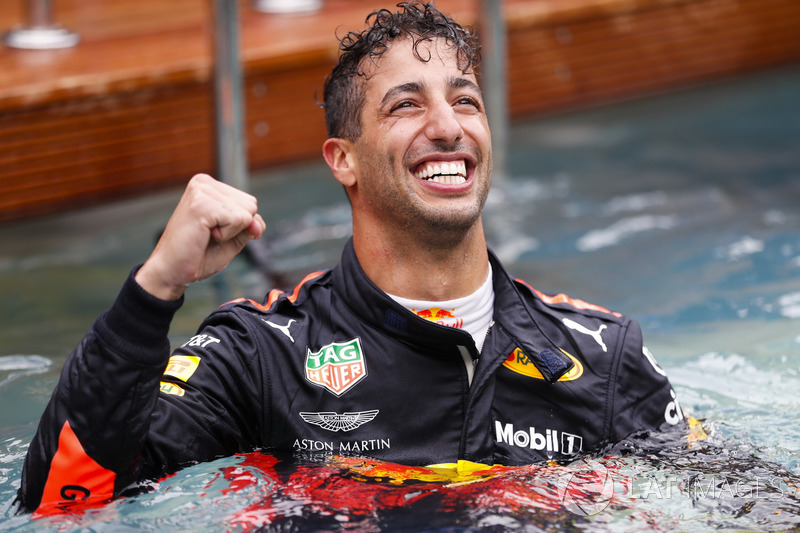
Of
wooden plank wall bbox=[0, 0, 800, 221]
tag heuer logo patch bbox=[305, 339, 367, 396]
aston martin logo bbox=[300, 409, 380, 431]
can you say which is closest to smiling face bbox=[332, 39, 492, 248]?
tag heuer logo patch bbox=[305, 339, 367, 396]

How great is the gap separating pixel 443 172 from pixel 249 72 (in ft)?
7.60

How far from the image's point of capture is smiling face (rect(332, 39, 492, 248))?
212cm

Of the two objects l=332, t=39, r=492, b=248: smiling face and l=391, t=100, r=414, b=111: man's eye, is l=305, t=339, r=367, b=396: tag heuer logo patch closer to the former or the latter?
l=332, t=39, r=492, b=248: smiling face

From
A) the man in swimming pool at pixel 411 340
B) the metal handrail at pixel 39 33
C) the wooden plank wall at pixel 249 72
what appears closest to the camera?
the man in swimming pool at pixel 411 340

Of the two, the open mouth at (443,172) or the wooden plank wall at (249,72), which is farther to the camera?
the wooden plank wall at (249,72)

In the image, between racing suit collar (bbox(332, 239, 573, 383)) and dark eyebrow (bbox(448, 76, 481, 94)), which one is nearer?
racing suit collar (bbox(332, 239, 573, 383))

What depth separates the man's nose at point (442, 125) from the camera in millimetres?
2158

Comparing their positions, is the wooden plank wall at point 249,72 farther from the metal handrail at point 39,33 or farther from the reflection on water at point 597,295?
the reflection on water at point 597,295

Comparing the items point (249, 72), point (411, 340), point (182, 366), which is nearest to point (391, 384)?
point (411, 340)

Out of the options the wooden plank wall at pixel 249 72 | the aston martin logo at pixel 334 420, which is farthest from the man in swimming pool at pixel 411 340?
the wooden plank wall at pixel 249 72

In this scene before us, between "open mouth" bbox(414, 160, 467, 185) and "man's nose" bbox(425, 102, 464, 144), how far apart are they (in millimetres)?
45

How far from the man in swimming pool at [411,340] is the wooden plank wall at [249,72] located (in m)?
1.86
